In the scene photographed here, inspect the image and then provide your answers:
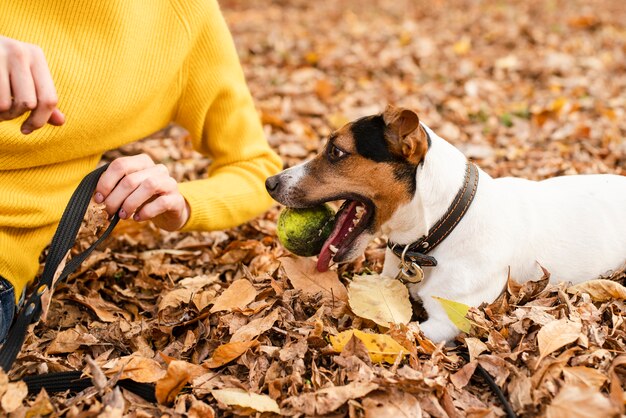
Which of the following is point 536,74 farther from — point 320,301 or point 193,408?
point 193,408

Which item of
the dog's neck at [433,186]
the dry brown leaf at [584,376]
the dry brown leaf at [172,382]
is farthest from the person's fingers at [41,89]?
the dry brown leaf at [584,376]

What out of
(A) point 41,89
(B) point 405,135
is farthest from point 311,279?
(A) point 41,89

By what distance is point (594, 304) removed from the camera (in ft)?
8.91

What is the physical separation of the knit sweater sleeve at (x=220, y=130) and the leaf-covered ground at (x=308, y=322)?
1.12ft

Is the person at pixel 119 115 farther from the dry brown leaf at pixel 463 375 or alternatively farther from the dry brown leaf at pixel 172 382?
the dry brown leaf at pixel 463 375

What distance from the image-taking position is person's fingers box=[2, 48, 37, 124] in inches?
67.3

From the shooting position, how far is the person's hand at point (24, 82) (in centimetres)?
171

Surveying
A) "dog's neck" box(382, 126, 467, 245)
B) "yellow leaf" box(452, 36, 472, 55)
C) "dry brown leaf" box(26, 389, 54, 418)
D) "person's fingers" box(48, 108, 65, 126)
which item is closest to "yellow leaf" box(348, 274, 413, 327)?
"dog's neck" box(382, 126, 467, 245)

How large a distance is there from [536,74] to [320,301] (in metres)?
4.79

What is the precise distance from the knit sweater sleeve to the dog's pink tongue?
40 cm

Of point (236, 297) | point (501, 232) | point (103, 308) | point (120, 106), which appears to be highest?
point (120, 106)

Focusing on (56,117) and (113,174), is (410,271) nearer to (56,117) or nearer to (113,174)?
(113,174)

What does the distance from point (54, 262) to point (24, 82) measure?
63 cm

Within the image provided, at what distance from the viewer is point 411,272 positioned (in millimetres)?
2709
